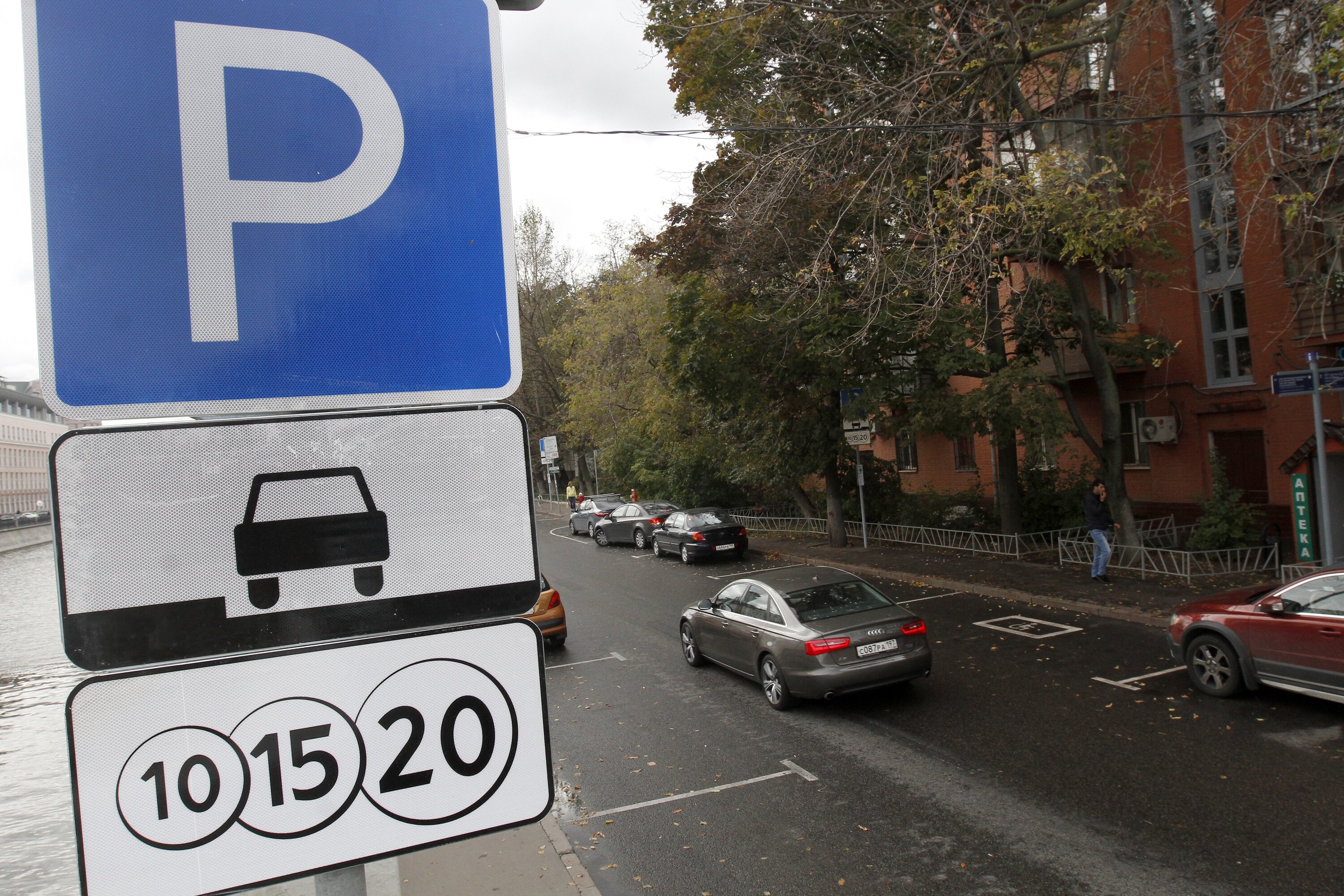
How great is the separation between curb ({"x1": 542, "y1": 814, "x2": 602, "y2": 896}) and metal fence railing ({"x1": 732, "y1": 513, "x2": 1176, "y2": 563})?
13640 mm

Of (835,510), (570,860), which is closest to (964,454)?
(835,510)

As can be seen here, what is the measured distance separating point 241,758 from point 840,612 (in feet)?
29.8

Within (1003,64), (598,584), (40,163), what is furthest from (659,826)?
(598,584)

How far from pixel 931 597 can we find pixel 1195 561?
4.80m

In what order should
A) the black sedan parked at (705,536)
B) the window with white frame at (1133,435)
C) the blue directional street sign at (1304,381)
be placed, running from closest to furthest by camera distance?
the blue directional street sign at (1304,381) < the window with white frame at (1133,435) < the black sedan parked at (705,536)

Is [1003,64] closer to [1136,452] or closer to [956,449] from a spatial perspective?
[1136,452]

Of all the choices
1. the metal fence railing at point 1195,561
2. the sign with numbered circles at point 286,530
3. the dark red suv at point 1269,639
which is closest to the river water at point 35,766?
the sign with numbered circles at point 286,530

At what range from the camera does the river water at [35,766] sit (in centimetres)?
617

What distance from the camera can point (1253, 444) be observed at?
58.1 feet

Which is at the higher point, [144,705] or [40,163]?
[40,163]

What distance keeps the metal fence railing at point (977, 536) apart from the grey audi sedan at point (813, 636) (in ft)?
29.4

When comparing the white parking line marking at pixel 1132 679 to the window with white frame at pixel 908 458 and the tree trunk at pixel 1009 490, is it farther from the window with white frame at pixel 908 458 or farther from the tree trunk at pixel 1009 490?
the window with white frame at pixel 908 458

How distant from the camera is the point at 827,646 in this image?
925 cm

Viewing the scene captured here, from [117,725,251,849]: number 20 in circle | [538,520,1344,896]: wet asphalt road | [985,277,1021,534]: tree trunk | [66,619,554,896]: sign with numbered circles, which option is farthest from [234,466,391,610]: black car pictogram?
[985,277,1021,534]: tree trunk
